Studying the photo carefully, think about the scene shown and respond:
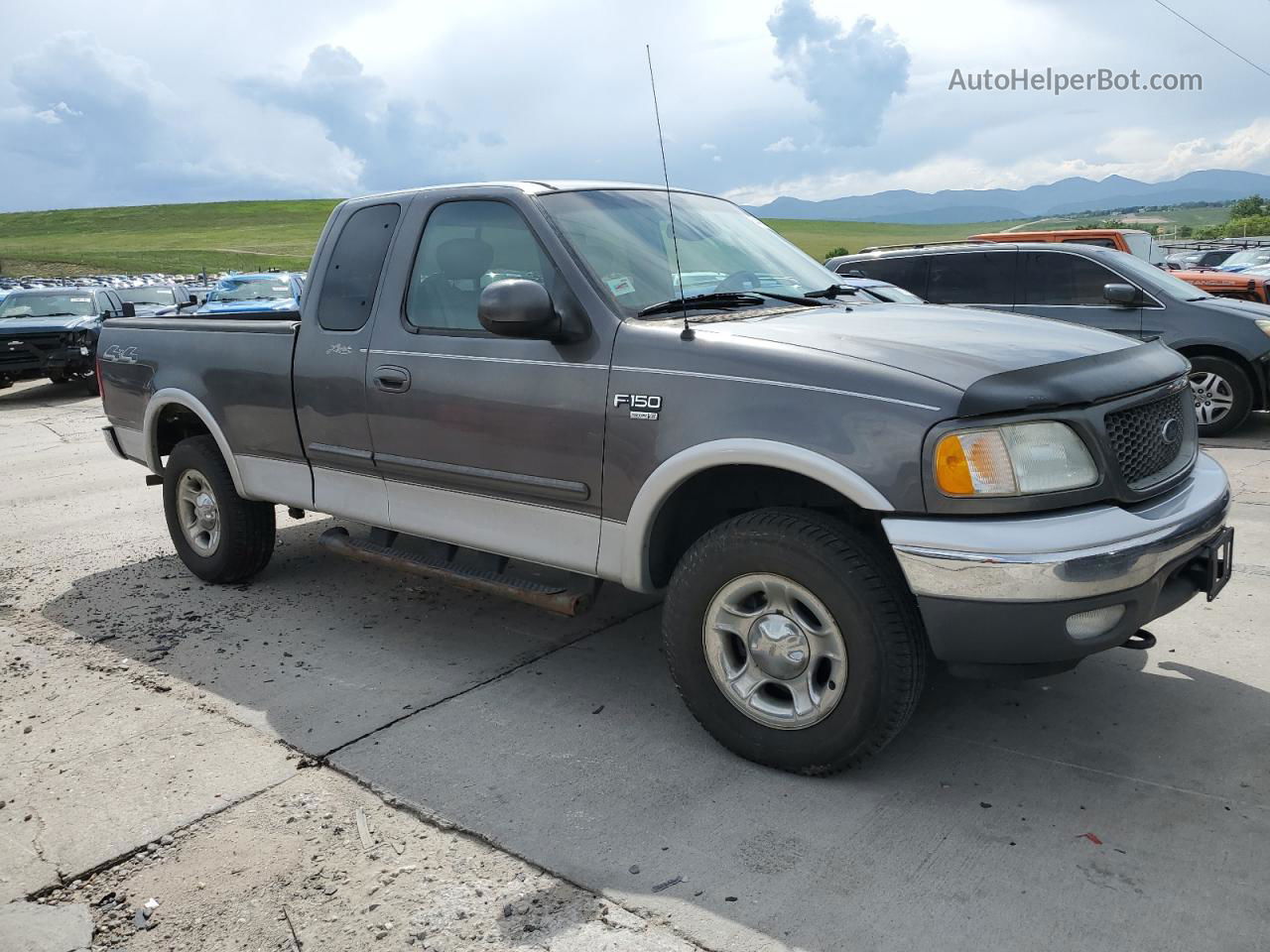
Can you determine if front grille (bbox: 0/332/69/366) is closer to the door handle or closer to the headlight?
the door handle

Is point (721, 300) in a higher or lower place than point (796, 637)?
higher

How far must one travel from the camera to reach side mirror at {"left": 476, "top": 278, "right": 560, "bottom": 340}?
11.8 ft

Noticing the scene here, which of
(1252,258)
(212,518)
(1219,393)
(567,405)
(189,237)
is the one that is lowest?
(1219,393)

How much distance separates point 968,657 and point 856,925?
0.81m

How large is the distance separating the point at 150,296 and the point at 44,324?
16.9 ft

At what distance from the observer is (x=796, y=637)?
329cm

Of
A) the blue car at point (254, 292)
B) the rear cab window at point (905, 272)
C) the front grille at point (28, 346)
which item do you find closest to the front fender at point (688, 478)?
the rear cab window at point (905, 272)

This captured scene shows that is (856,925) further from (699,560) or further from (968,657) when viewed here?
(699,560)

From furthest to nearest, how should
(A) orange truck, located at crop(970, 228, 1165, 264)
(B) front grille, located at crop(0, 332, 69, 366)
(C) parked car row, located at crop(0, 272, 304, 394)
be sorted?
(C) parked car row, located at crop(0, 272, 304, 394), (B) front grille, located at crop(0, 332, 69, 366), (A) orange truck, located at crop(970, 228, 1165, 264)

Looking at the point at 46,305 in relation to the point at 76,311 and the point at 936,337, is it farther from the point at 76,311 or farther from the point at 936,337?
the point at 936,337

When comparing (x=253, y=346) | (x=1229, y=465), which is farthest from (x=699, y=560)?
(x=1229, y=465)

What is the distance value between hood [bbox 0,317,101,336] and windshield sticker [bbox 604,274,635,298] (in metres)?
13.5

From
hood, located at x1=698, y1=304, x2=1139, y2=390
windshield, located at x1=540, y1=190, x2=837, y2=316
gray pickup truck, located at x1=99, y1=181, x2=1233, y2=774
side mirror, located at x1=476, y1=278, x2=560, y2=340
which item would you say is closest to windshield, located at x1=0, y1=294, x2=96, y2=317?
gray pickup truck, located at x1=99, y1=181, x2=1233, y2=774

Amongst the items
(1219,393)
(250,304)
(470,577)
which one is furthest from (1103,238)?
(250,304)
